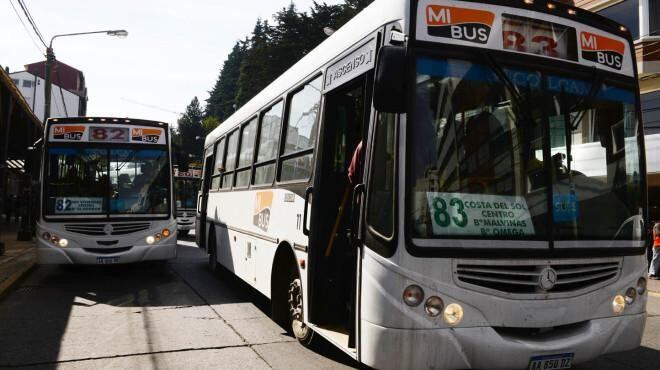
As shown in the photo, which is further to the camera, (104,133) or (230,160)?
(104,133)

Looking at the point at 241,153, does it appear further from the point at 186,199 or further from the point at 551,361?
the point at 186,199

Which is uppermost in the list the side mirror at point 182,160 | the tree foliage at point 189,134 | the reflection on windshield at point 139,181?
the tree foliage at point 189,134

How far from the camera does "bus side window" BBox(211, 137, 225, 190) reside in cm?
1079

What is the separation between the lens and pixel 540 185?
159 inches

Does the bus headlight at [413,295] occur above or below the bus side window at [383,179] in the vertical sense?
below

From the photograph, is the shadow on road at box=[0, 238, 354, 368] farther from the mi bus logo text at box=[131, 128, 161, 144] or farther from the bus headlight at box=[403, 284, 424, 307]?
the mi bus logo text at box=[131, 128, 161, 144]

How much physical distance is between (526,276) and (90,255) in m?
7.96

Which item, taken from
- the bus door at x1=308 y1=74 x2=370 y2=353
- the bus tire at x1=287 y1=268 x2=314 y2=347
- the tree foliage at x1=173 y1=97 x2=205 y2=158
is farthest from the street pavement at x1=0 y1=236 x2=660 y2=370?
the tree foliage at x1=173 y1=97 x2=205 y2=158

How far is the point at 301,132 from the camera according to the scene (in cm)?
598

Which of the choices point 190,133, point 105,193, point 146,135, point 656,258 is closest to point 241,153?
point 146,135

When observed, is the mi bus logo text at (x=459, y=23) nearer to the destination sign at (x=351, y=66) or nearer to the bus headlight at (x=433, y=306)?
the destination sign at (x=351, y=66)

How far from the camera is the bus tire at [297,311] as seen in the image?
219 inches

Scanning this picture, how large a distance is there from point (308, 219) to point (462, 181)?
1.84m

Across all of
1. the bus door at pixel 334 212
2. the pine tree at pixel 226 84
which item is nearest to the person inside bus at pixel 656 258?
the bus door at pixel 334 212
